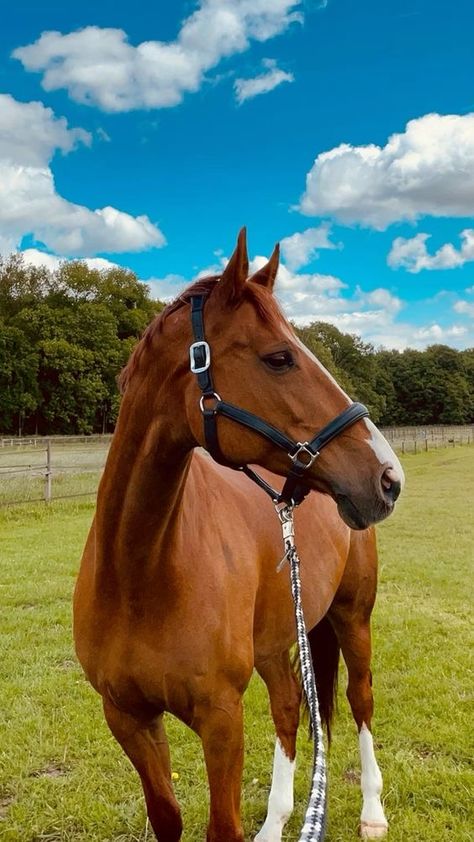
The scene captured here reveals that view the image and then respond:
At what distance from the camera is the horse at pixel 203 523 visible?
1.94 meters

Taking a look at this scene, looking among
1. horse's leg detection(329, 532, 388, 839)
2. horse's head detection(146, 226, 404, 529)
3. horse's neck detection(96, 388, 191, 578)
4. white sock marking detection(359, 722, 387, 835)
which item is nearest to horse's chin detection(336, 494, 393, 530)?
horse's head detection(146, 226, 404, 529)

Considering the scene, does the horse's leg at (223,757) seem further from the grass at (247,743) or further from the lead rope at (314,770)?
the grass at (247,743)

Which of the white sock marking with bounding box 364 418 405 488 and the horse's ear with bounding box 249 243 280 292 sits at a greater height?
the horse's ear with bounding box 249 243 280 292

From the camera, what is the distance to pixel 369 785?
3535 millimetres

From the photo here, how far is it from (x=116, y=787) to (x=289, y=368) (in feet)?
9.81

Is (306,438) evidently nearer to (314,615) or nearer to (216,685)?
(216,685)

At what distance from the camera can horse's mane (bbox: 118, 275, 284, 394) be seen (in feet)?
6.58

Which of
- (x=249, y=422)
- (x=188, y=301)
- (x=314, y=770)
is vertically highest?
(x=188, y=301)

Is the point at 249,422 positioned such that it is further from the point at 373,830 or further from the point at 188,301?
the point at 373,830

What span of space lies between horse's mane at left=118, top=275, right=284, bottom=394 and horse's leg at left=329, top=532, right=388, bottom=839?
6.90 ft

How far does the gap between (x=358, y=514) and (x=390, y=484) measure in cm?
13

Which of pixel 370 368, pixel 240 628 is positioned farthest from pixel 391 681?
pixel 370 368

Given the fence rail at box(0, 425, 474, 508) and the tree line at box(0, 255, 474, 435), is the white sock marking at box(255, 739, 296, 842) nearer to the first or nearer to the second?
the fence rail at box(0, 425, 474, 508)

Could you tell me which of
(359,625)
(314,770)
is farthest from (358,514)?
(359,625)
